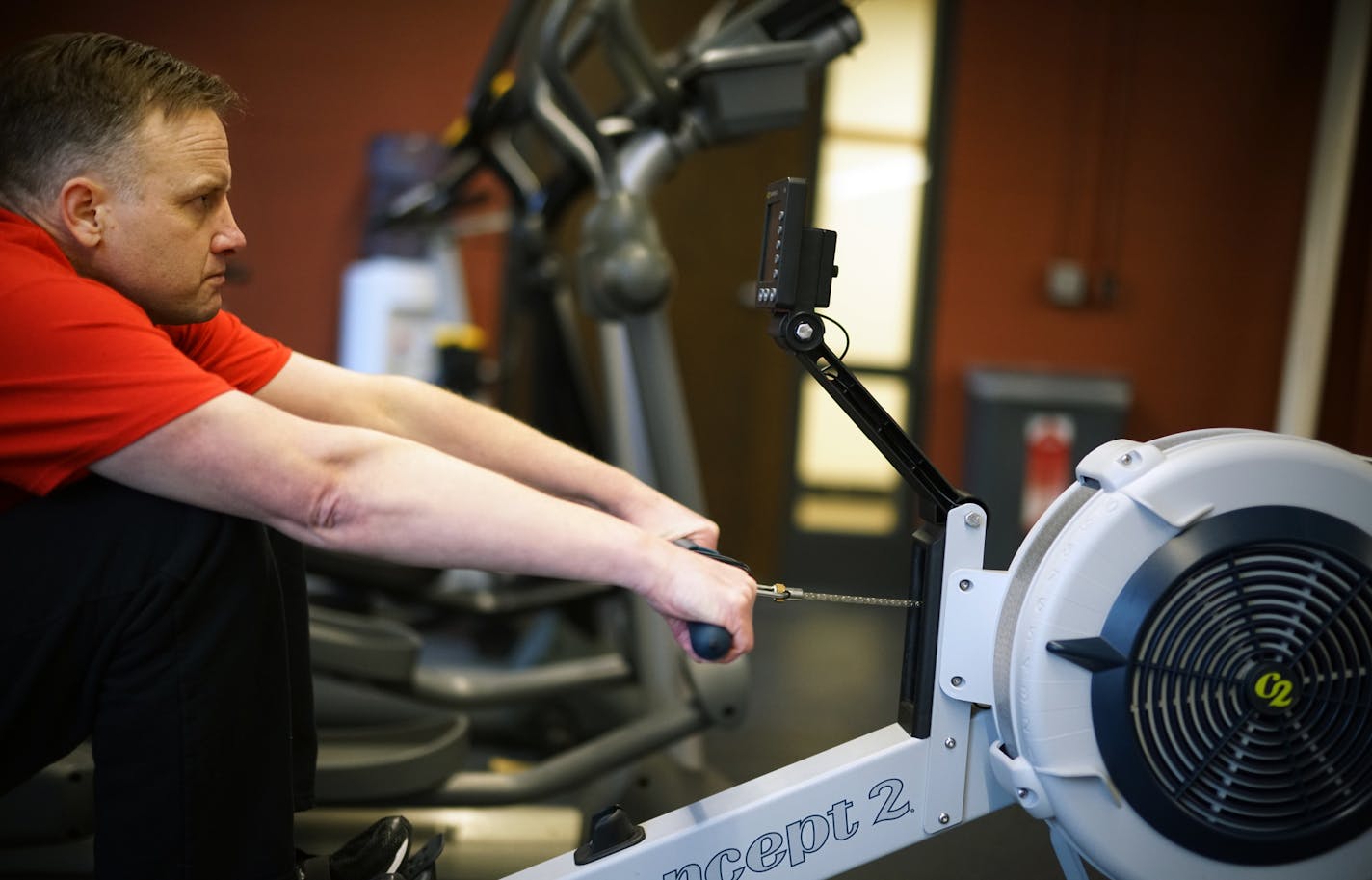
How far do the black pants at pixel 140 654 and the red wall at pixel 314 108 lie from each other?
2946 millimetres

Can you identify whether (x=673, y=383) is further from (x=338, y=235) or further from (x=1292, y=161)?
(x=1292, y=161)

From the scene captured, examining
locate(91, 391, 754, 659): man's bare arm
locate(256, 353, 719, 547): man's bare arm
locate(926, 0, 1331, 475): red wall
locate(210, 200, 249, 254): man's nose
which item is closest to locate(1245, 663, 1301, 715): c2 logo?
locate(91, 391, 754, 659): man's bare arm

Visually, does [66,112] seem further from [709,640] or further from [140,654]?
[709,640]

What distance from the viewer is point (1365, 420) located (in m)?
3.55

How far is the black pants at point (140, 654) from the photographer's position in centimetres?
92

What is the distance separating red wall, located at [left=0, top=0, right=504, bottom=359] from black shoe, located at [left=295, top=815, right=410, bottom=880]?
2.81m

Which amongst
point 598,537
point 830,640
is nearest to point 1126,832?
point 598,537

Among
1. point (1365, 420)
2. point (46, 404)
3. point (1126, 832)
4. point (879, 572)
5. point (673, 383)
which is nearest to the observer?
point (46, 404)

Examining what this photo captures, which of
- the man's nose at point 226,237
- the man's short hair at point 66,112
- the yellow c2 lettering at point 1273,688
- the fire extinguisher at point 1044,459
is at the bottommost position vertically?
the fire extinguisher at point 1044,459

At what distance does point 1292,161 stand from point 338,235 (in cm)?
336

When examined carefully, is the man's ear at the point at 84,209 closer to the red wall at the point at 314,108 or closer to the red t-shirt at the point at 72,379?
the red t-shirt at the point at 72,379

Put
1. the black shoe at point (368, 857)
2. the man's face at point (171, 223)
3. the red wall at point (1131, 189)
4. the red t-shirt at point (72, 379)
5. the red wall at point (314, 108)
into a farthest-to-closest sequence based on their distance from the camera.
A: the red wall at point (1131, 189)
the red wall at point (314, 108)
the black shoe at point (368, 857)
the man's face at point (171, 223)
the red t-shirt at point (72, 379)

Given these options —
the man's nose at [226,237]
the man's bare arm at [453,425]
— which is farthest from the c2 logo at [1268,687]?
the man's nose at [226,237]

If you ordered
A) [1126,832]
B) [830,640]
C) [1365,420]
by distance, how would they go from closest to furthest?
1. [1126,832]
2. [830,640]
3. [1365,420]
